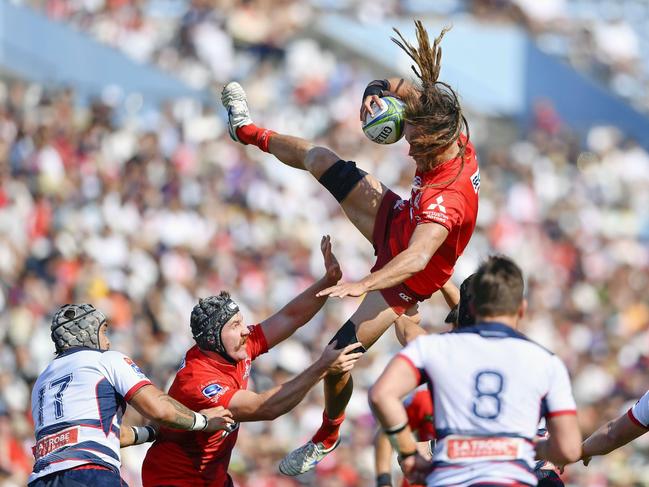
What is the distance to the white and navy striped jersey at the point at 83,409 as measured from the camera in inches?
272

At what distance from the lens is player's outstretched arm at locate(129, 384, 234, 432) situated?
6887mm

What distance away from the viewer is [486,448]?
585 cm

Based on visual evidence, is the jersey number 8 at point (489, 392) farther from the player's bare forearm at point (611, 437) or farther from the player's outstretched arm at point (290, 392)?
the player's bare forearm at point (611, 437)

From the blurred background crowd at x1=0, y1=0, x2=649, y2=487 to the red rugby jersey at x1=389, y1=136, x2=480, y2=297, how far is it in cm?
555

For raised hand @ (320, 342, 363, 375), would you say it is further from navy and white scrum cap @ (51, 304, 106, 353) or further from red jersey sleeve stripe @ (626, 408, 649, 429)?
red jersey sleeve stripe @ (626, 408, 649, 429)

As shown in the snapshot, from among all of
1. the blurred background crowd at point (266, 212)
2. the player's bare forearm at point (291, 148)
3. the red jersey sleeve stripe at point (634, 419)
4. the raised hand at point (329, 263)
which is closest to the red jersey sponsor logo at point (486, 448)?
the red jersey sleeve stripe at point (634, 419)

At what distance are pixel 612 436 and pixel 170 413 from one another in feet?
8.14

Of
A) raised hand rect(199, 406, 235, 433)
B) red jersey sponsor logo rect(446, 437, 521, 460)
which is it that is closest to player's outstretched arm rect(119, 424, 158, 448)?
raised hand rect(199, 406, 235, 433)

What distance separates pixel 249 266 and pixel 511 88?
8.44 metres

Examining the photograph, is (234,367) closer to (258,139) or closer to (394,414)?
(258,139)

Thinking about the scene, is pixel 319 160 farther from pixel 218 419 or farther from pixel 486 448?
pixel 486 448

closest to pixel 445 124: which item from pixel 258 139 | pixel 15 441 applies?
pixel 258 139

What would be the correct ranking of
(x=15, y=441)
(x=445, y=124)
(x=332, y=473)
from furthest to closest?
1. (x=332, y=473)
2. (x=15, y=441)
3. (x=445, y=124)

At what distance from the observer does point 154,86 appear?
1909 cm
